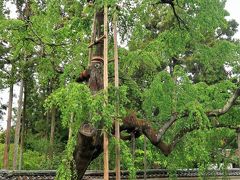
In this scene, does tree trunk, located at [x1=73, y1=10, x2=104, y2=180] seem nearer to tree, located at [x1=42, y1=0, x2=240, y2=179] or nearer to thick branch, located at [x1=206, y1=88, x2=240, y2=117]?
tree, located at [x1=42, y1=0, x2=240, y2=179]

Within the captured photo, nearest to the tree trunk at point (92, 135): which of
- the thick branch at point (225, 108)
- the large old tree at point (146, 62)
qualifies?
the large old tree at point (146, 62)

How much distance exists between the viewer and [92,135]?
4.58 metres

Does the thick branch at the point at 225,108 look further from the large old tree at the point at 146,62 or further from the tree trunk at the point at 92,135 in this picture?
the tree trunk at the point at 92,135

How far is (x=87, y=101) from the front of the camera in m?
3.66

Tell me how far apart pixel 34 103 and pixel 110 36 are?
10418 mm

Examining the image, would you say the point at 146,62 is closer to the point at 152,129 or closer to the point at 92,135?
the point at 152,129

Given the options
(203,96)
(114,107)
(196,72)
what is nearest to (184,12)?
(203,96)

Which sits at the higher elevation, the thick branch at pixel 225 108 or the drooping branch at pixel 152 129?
the thick branch at pixel 225 108

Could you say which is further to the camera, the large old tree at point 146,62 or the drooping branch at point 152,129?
the drooping branch at point 152,129

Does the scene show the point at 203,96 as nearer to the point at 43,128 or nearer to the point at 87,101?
the point at 87,101

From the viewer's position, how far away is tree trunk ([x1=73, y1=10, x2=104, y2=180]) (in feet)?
15.4

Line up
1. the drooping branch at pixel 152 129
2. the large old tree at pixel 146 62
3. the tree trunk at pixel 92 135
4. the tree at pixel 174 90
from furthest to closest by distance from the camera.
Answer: the drooping branch at pixel 152 129, the tree at pixel 174 90, the large old tree at pixel 146 62, the tree trunk at pixel 92 135

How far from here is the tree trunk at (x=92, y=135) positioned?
4684 millimetres

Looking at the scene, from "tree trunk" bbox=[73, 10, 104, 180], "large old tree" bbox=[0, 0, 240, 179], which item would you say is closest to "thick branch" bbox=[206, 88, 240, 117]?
"large old tree" bbox=[0, 0, 240, 179]
